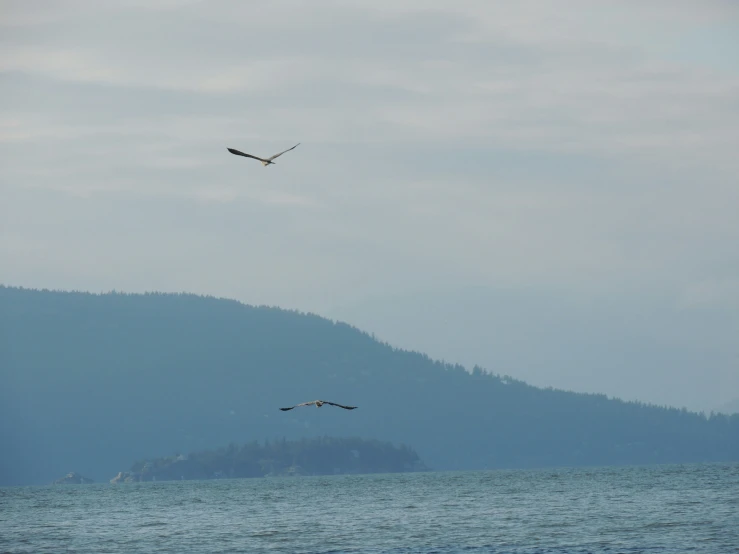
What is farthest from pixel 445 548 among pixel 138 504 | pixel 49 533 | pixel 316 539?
pixel 138 504

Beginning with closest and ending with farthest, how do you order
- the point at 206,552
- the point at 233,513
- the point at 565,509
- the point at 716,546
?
the point at 716,546
the point at 206,552
the point at 565,509
the point at 233,513

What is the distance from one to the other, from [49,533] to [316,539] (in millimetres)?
32613

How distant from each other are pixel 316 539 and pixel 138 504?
91.2 metres

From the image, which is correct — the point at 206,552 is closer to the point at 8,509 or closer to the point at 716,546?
the point at 716,546

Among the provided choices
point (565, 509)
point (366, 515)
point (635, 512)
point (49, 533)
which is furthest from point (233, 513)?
point (635, 512)

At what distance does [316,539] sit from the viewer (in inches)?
3814

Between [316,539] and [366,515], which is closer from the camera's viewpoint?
[316,539]

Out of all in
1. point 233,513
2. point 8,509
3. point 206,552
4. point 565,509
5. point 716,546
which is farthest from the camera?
point 8,509

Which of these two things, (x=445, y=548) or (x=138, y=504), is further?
(x=138, y=504)

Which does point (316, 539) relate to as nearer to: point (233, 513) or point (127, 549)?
point (127, 549)

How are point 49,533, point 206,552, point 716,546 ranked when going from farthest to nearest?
point 49,533, point 206,552, point 716,546

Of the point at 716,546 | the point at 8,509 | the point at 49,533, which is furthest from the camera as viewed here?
the point at 8,509

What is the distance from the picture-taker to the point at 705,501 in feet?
424

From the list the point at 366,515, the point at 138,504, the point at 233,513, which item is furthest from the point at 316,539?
the point at 138,504
